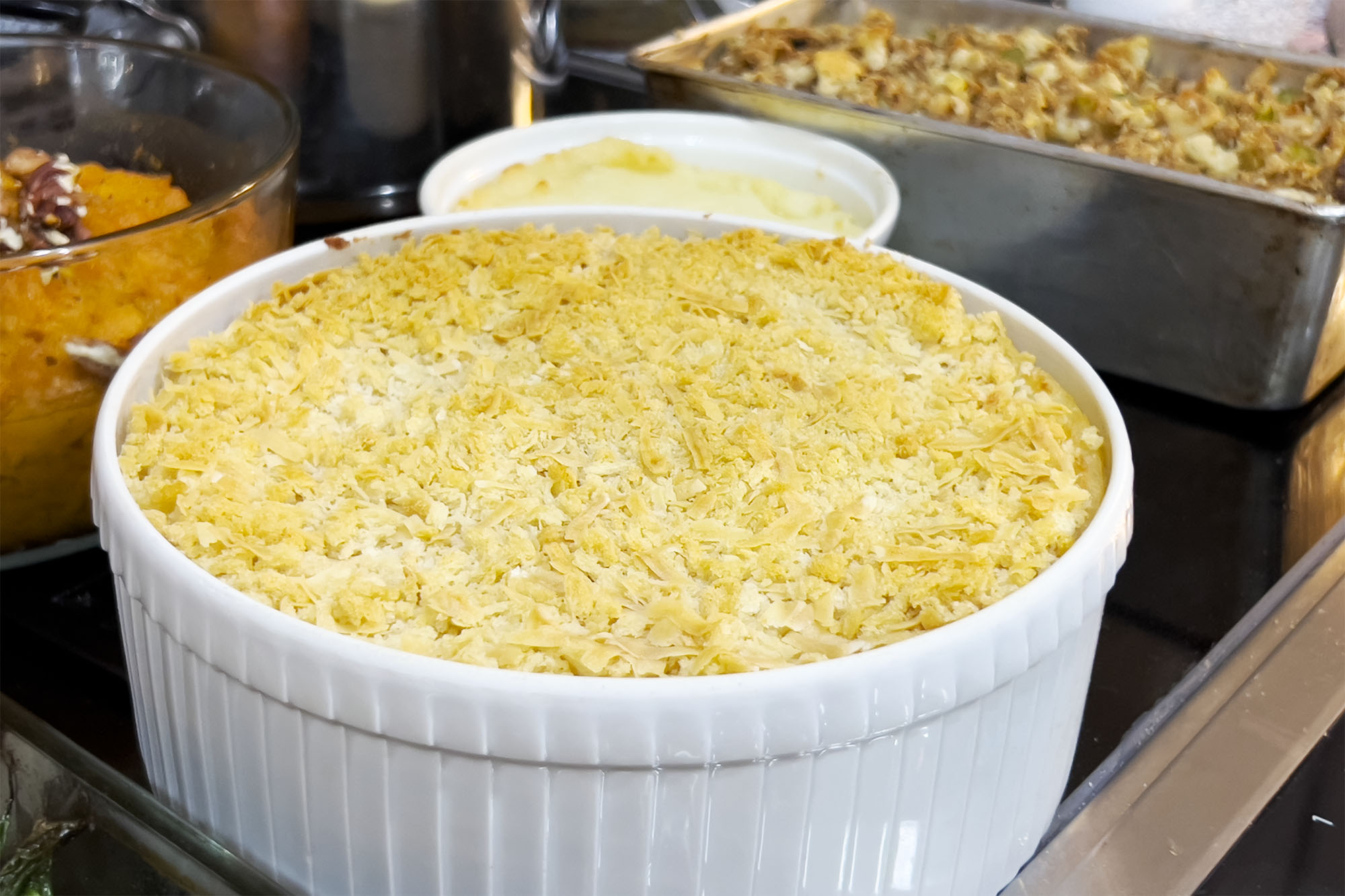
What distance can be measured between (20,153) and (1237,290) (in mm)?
692

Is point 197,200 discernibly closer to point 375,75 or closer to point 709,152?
point 375,75

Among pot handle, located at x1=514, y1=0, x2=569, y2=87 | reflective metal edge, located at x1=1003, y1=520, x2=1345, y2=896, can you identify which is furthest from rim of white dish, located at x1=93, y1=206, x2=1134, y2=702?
Answer: pot handle, located at x1=514, y1=0, x2=569, y2=87

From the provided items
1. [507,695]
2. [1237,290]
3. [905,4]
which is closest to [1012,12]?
[905,4]

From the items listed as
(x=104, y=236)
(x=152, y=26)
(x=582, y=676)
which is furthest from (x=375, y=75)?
(x=582, y=676)

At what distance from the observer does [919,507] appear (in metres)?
0.46

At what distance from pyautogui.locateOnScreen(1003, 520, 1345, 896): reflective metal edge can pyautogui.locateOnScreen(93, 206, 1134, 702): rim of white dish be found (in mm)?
160

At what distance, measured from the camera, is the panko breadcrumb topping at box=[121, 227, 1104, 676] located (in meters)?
0.40

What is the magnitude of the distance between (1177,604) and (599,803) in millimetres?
413

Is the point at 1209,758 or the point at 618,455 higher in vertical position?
the point at 618,455

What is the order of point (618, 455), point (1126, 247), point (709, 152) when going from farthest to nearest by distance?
1. point (709, 152)
2. point (1126, 247)
3. point (618, 455)

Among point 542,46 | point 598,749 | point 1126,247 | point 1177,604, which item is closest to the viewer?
point 598,749

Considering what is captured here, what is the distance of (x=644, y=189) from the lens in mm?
843

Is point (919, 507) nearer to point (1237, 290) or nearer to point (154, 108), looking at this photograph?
point (1237, 290)

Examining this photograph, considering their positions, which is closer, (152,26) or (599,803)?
(599,803)
